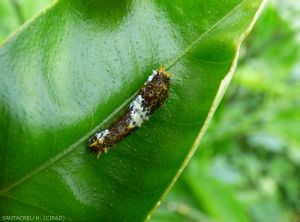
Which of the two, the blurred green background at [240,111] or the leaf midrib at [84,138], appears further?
the blurred green background at [240,111]

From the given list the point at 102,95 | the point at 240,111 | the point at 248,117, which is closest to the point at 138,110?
the point at 102,95

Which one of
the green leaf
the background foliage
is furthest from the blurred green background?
the green leaf

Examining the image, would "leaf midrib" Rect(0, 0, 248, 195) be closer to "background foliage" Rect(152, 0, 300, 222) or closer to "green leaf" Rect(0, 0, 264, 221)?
"green leaf" Rect(0, 0, 264, 221)

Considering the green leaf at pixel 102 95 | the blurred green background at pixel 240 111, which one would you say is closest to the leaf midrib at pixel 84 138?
the green leaf at pixel 102 95

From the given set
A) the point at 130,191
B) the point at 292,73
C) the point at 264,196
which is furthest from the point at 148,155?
the point at 264,196

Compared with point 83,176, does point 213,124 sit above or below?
above

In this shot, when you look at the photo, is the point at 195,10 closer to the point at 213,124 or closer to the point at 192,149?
the point at 192,149

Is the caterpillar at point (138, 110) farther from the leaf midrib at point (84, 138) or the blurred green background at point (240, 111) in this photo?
the blurred green background at point (240, 111)
